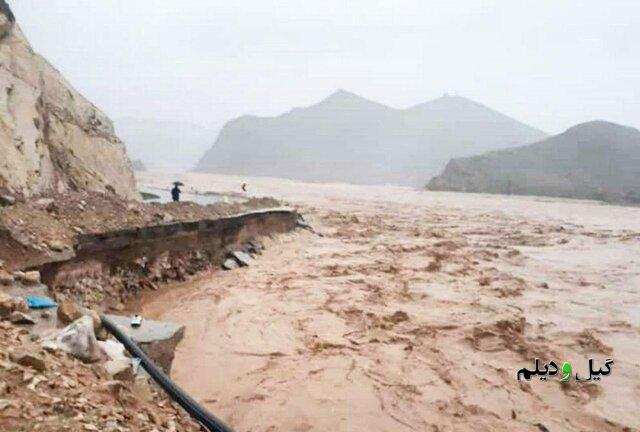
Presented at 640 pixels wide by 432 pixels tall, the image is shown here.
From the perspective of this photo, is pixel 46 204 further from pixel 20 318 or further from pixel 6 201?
pixel 20 318

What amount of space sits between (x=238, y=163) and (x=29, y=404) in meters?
135

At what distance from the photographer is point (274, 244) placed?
12.4 metres

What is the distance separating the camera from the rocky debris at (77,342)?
→ 293 cm

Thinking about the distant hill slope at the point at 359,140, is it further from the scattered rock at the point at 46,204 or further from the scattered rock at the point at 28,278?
the scattered rock at the point at 28,278

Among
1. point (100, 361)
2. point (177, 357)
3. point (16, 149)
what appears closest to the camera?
point (100, 361)

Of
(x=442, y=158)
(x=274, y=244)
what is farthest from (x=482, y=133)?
(x=274, y=244)

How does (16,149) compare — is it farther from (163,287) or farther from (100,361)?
(100,361)

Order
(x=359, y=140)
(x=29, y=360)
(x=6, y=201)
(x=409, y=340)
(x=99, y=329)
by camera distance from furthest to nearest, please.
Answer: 1. (x=359, y=140)
2. (x=6, y=201)
3. (x=409, y=340)
4. (x=99, y=329)
5. (x=29, y=360)

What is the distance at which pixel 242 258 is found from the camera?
10016mm

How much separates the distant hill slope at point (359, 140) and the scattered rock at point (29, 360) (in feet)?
346

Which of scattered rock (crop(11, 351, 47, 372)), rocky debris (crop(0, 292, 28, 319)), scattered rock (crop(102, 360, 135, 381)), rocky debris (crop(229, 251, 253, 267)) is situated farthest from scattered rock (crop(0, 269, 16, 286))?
rocky debris (crop(229, 251, 253, 267))

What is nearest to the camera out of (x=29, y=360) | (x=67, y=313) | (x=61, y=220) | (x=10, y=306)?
(x=29, y=360)

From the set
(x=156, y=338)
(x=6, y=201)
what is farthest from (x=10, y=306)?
(x=6, y=201)

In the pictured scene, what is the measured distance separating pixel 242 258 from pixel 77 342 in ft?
23.0
